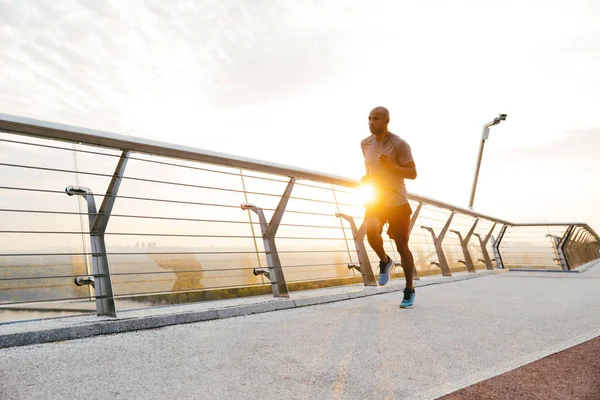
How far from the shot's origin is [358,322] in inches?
111

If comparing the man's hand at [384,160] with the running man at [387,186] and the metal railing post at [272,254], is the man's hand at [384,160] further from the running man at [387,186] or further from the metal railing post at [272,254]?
the metal railing post at [272,254]

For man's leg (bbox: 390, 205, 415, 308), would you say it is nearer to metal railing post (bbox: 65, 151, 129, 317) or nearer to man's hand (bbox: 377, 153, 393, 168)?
man's hand (bbox: 377, 153, 393, 168)

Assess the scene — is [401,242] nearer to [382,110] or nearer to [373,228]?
[373,228]

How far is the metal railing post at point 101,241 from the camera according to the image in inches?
101

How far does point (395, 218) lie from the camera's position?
3.92 m

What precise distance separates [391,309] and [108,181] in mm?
2322

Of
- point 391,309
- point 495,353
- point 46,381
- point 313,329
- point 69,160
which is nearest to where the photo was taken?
point 46,381

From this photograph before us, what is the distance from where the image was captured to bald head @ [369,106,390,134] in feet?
12.6

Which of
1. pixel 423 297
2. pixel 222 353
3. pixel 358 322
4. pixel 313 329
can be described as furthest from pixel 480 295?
pixel 222 353

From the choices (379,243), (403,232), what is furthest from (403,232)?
(379,243)

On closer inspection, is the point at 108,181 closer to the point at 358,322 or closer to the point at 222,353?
the point at 222,353

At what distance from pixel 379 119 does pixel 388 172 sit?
0.48m

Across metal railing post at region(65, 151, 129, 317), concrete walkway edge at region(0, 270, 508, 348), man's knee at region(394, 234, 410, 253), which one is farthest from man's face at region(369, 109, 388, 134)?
metal railing post at region(65, 151, 129, 317)

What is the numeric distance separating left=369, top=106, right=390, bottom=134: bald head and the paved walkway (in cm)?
165
